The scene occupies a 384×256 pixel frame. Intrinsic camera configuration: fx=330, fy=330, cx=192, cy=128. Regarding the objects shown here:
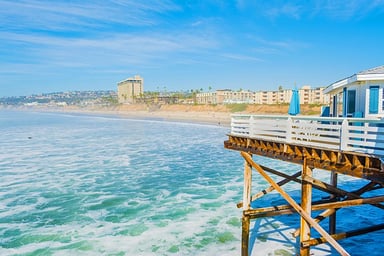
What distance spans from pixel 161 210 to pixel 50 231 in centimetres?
497

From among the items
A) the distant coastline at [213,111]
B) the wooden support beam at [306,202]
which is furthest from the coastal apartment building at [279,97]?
the wooden support beam at [306,202]

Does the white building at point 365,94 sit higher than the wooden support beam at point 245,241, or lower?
higher

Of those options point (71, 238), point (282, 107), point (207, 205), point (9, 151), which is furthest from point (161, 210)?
point (282, 107)

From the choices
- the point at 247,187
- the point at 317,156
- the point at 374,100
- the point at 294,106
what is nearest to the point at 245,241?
the point at 247,187

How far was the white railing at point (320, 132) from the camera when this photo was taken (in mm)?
7656

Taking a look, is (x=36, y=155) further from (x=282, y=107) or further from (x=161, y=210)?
(x=282, y=107)

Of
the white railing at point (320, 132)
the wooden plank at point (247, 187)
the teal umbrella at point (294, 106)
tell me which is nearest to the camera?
the white railing at point (320, 132)

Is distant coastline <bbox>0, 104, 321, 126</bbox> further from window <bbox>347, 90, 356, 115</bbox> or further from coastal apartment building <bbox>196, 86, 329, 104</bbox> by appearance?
window <bbox>347, 90, 356, 115</bbox>

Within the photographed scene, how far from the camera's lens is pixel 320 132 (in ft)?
28.5

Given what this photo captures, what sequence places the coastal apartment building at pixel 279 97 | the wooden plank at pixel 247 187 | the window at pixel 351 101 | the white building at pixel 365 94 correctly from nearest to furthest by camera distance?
the wooden plank at pixel 247 187
the white building at pixel 365 94
the window at pixel 351 101
the coastal apartment building at pixel 279 97

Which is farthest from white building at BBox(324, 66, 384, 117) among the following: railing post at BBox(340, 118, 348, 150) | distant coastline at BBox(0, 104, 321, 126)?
distant coastline at BBox(0, 104, 321, 126)

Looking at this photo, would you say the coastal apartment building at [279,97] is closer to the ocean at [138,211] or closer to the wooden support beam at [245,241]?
the ocean at [138,211]

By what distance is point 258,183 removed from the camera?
67.4 feet

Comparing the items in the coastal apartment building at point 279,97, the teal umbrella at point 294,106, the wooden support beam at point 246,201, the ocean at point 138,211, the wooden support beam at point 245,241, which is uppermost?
the coastal apartment building at point 279,97
